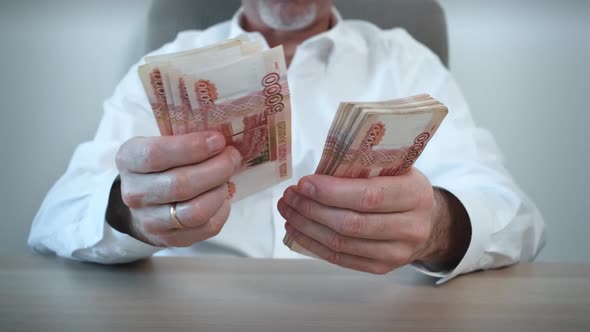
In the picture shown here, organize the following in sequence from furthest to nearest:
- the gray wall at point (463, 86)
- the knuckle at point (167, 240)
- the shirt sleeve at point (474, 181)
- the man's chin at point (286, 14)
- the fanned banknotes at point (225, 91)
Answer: the gray wall at point (463, 86)
the man's chin at point (286, 14)
the shirt sleeve at point (474, 181)
the knuckle at point (167, 240)
the fanned banknotes at point (225, 91)

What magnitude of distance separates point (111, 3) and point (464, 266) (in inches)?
54.5

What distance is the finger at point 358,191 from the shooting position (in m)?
0.61

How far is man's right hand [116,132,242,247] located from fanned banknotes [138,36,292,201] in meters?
0.03

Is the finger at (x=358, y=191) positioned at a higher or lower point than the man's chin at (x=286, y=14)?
lower

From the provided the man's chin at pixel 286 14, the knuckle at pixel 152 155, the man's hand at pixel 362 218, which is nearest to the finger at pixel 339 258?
the man's hand at pixel 362 218

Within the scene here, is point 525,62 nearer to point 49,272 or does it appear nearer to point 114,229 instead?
point 114,229

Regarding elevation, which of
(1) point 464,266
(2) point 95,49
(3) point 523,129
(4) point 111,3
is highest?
(4) point 111,3

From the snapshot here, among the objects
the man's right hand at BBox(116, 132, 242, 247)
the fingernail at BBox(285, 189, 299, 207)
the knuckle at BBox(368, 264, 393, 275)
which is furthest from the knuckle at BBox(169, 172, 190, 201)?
the knuckle at BBox(368, 264, 393, 275)

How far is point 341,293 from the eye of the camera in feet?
2.11

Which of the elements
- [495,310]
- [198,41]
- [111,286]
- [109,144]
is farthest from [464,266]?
[198,41]

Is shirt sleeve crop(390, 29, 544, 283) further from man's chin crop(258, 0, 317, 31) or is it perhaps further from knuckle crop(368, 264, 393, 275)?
man's chin crop(258, 0, 317, 31)

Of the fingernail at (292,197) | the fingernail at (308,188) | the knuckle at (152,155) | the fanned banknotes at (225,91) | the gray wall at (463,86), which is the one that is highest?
the fanned banknotes at (225,91)

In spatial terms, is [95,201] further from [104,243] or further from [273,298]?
[273,298]

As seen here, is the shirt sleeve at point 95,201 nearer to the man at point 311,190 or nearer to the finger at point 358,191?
the man at point 311,190
